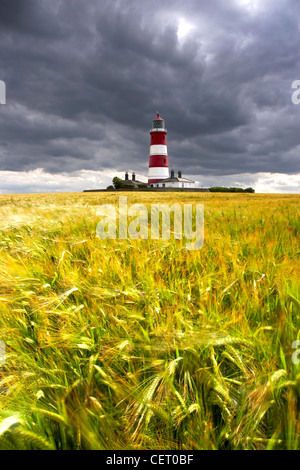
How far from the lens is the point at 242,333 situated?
1.21m

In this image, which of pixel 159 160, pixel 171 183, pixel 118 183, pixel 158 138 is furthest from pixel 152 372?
pixel 118 183

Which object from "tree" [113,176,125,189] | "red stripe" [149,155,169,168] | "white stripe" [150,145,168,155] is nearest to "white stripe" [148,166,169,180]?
"red stripe" [149,155,169,168]

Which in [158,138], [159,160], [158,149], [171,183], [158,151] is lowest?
[171,183]

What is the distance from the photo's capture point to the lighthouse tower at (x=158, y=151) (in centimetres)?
5684

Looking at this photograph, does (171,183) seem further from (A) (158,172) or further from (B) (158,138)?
(B) (158,138)

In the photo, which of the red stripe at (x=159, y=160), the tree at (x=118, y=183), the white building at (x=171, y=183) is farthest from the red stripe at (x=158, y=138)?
the tree at (x=118, y=183)

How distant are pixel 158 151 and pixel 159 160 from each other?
2081 mm

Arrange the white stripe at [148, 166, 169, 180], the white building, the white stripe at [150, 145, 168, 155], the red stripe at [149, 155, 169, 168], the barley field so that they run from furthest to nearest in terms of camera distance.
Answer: the white building
the white stripe at [148, 166, 169, 180]
the red stripe at [149, 155, 169, 168]
the white stripe at [150, 145, 168, 155]
the barley field

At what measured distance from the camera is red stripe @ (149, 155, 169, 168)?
5788cm

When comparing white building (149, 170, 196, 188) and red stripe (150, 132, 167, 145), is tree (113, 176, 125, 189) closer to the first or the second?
white building (149, 170, 196, 188)

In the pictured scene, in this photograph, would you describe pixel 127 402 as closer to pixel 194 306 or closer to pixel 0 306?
pixel 194 306

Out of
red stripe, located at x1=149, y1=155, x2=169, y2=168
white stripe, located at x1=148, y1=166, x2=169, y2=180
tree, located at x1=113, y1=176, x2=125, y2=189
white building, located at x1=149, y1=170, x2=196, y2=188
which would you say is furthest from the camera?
tree, located at x1=113, y1=176, x2=125, y2=189

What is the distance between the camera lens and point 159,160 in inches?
2281

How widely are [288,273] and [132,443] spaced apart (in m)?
1.49
